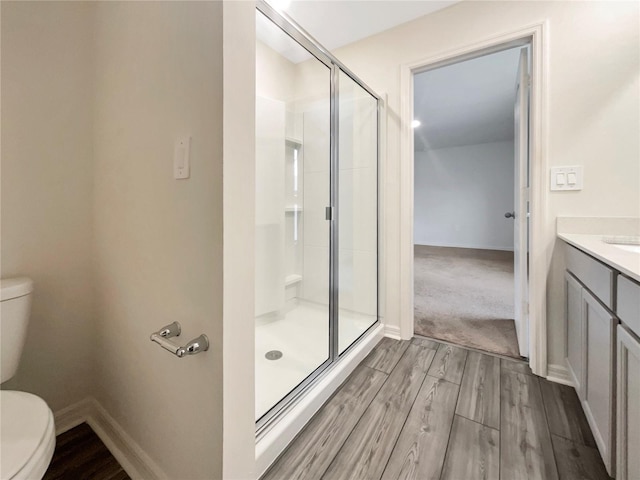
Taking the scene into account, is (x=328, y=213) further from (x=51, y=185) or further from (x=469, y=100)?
(x=469, y=100)

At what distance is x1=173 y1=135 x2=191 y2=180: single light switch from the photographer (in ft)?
2.56

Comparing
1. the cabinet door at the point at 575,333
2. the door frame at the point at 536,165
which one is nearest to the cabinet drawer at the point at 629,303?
the cabinet door at the point at 575,333

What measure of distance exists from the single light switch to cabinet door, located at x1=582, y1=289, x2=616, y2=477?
56.3 inches

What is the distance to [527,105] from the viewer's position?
1694 millimetres

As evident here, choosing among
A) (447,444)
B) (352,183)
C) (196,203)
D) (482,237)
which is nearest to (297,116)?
(352,183)

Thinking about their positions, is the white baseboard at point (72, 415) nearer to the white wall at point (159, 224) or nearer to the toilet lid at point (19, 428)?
the white wall at point (159, 224)

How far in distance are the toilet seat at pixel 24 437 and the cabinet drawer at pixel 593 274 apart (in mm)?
1738

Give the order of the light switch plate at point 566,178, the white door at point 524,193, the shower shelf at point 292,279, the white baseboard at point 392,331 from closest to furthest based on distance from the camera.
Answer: the light switch plate at point 566,178 < the white door at point 524,193 < the white baseboard at point 392,331 < the shower shelf at point 292,279

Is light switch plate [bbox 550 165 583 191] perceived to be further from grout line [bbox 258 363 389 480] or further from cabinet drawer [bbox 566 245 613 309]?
grout line [bbox 258 363 389 480]

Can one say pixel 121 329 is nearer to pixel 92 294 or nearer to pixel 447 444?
pixel 92 294

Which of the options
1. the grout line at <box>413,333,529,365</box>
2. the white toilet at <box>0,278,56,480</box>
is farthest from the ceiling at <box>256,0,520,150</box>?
the grout line at <box>413,333,529,365</box>

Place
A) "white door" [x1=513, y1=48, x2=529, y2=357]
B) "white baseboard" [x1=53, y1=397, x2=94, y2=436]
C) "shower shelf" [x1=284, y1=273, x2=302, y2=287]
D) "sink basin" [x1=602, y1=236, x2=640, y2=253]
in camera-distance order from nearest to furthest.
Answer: "white baseboard" [x1=53, y1=397, x2=94, y2=436] → "sink basin" [x1=602, y1=236, x2=640, y2=253] → "white door" [x1=513, y1=48, x2=529, y2=357] → "shower shelf" [x1=284, y1=273, x2=302, y2=287]

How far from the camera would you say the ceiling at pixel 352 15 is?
1.82 meters

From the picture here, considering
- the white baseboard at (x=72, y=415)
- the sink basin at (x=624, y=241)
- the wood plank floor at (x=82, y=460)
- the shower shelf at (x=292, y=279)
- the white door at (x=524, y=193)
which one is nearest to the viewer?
the wood plank floor at (x=82, y=460)
